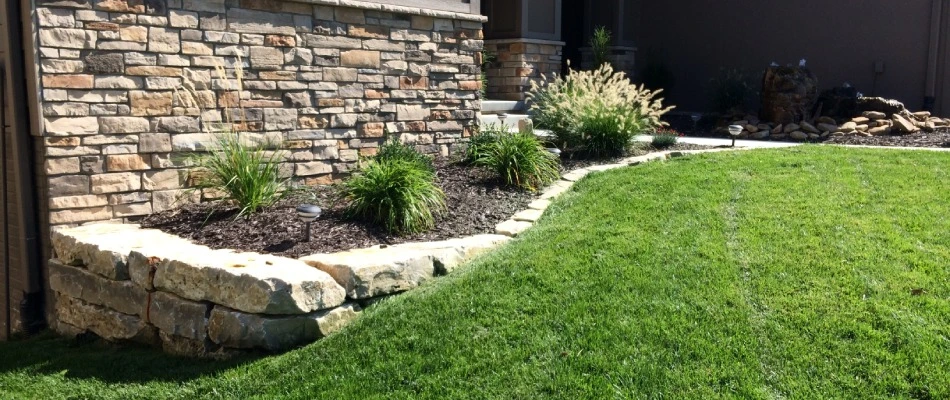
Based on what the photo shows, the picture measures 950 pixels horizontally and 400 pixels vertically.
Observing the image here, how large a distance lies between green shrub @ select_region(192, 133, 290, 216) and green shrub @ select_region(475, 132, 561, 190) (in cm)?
194

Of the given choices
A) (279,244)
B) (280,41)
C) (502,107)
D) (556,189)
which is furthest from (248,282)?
(502,107)

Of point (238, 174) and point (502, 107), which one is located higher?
point (502, 107)

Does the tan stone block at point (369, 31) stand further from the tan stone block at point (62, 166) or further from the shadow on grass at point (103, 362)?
the shadow on grass at point (103, 362)

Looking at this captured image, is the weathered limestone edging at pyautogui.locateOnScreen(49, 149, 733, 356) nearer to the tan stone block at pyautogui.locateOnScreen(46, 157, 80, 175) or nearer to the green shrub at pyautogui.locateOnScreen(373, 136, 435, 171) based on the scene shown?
A: the tan stone block at pyautogui.locateOnScreen(46, 157, 80, 175)

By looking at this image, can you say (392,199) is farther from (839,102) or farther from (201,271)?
(839,102)

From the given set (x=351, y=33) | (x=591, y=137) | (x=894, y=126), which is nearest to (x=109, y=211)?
(x=351, y=33)

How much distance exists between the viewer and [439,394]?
4125mm

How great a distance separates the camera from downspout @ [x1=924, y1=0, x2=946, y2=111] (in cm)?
1174

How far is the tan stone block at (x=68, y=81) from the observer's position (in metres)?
5.86

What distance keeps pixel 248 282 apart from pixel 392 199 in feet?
5.10

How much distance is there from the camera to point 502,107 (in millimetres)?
11227

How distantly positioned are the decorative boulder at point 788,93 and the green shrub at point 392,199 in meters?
6.68

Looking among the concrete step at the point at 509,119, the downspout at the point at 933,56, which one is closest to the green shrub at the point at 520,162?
the concrete step at the point at 509,119

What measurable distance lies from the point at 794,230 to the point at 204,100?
4.45m
